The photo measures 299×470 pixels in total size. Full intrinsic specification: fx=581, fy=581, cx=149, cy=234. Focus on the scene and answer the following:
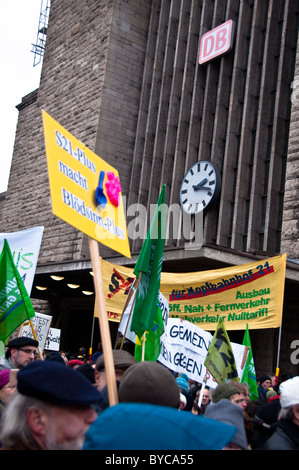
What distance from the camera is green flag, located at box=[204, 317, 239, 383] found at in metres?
6.55

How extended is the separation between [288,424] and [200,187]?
13526 mm

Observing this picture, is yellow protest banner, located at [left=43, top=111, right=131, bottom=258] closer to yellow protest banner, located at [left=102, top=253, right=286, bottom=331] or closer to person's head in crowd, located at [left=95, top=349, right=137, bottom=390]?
person's head in crowd, located at [left=95, top=349, right=137, bottom=390]

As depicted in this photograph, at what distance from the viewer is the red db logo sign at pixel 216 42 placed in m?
16.6

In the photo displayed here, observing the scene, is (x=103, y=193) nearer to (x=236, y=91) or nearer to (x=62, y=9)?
(x=236, y=91)

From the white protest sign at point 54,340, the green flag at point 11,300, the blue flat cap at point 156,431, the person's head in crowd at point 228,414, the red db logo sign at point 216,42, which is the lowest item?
the white protest sign at point 54,340

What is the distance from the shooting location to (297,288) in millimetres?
13227

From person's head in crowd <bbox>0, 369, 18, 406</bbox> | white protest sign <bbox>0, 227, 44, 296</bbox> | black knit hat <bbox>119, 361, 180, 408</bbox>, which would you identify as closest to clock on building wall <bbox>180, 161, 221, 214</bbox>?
white protest sign <bbox>0, 227, 44, 296</bbox>

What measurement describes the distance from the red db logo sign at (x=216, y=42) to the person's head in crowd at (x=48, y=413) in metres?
15.7

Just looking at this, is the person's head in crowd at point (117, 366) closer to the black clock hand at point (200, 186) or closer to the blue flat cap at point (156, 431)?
the blue flat cap at point (156, 431)

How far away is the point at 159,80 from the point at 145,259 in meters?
16.2

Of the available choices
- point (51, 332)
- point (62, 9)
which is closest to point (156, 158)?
point (51, 332)

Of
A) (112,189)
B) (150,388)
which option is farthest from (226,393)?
(150,388)

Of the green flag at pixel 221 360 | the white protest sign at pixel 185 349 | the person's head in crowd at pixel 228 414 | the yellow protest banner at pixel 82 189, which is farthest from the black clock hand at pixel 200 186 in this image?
the person's head in crowd at pixel 228 414

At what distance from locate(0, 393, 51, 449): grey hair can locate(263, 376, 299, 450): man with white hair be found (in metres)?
1.41
